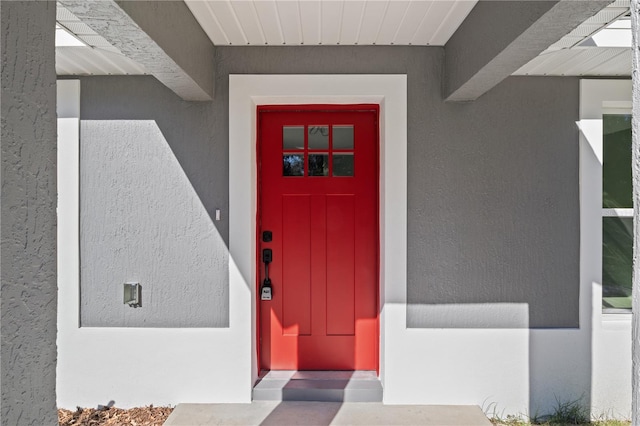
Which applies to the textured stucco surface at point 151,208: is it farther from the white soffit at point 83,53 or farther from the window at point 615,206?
the window at point 615,206

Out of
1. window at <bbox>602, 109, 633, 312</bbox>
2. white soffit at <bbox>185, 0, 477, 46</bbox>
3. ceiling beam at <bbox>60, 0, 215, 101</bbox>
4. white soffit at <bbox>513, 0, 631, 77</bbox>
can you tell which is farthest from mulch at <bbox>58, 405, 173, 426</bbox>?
white soffit at <bbox>513, 0, 631, 77</bbox>

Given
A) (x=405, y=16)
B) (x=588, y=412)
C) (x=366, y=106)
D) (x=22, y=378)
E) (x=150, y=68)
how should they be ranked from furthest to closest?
1. (x=366, y=106)
2. (x=588, y=412)
3. (x=405, y=16)
4. (x=150, y=68)
5. (x=22, y=378)

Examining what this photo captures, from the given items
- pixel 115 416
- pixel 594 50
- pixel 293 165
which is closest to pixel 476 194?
pixel 594 50

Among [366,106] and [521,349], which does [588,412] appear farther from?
[366,106]

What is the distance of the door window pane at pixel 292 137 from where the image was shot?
10.3 feet

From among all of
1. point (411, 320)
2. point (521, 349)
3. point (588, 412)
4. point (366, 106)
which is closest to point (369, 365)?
point (411, 320)

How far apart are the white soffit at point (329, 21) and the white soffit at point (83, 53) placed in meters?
0.62

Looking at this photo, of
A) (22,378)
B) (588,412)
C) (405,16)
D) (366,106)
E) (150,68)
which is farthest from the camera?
(366,106)

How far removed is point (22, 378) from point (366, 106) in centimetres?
272

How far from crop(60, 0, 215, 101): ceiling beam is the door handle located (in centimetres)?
128

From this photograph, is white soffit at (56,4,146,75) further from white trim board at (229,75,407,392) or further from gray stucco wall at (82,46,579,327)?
white trim board at (229,75,407,392)

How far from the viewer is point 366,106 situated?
309cm

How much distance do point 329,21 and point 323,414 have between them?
2.68 meters

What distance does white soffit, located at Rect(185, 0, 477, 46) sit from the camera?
88.0 inches
